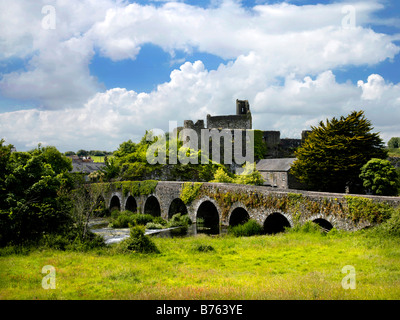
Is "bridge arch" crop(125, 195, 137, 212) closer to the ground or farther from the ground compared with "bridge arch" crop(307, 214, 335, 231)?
closer to the ground

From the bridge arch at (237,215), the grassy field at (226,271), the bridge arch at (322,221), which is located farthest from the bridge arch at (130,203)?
the bridge arch at (322,221)

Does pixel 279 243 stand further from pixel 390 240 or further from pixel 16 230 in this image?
pixel 16 230

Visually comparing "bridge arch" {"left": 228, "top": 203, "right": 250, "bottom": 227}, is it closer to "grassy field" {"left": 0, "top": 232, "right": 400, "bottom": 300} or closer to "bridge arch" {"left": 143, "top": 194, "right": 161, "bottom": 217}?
"grassy field" {"left": 0, "top": 232, "right": 400, "bottom": 300}

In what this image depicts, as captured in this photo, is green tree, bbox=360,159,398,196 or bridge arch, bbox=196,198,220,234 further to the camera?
bridge arch, bbox=196,198,220,234

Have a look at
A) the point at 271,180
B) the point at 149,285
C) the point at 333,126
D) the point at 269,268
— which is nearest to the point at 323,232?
the point at 269,268

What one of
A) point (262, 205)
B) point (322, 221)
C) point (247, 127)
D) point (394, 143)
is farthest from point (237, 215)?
point (394, 143)

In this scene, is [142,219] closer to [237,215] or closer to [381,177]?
[237,215]

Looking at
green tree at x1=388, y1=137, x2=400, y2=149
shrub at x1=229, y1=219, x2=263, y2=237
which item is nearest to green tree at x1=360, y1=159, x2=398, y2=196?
shrub at x1=229, y1=219, x2=263, y2=237

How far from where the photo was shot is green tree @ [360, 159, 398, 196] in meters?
25.3

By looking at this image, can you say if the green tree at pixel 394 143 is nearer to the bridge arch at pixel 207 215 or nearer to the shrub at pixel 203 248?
the bridge arch at pixel 207 215

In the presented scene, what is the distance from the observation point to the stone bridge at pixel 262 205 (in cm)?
1533

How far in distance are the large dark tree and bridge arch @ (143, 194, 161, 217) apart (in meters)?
17.1

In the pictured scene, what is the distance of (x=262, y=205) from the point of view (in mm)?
20672

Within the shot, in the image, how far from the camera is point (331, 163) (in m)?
28.9
